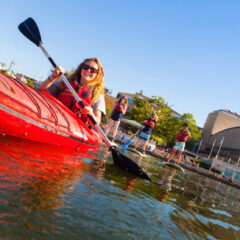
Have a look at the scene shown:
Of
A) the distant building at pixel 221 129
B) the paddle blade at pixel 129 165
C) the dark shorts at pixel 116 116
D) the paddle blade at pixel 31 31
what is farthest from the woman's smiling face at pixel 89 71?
the distant building at pixel 221 129

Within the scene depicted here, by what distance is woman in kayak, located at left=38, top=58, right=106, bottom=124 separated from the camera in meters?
4.24

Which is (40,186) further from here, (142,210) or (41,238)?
(142,210)

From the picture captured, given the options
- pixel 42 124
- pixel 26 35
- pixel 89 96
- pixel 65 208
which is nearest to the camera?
pixel 65 208

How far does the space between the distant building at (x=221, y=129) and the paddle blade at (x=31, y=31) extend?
2438 inches

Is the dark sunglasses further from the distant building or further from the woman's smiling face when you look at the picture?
the distant building

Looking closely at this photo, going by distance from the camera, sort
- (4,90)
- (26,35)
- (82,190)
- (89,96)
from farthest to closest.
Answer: (26,35) → (89,96) → (4,90) → (82,190)

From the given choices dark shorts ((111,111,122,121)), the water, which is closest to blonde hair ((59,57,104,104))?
the water

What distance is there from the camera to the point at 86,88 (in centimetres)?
435

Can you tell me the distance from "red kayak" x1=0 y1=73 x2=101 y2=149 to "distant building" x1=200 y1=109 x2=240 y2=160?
203 feet

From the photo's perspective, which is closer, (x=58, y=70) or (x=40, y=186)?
(x=40, y=186)

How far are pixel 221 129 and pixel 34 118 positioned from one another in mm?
72705

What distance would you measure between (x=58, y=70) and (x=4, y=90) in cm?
137

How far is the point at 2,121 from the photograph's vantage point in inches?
106

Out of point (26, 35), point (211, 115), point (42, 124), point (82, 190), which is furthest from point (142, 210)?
point (211, 115)
